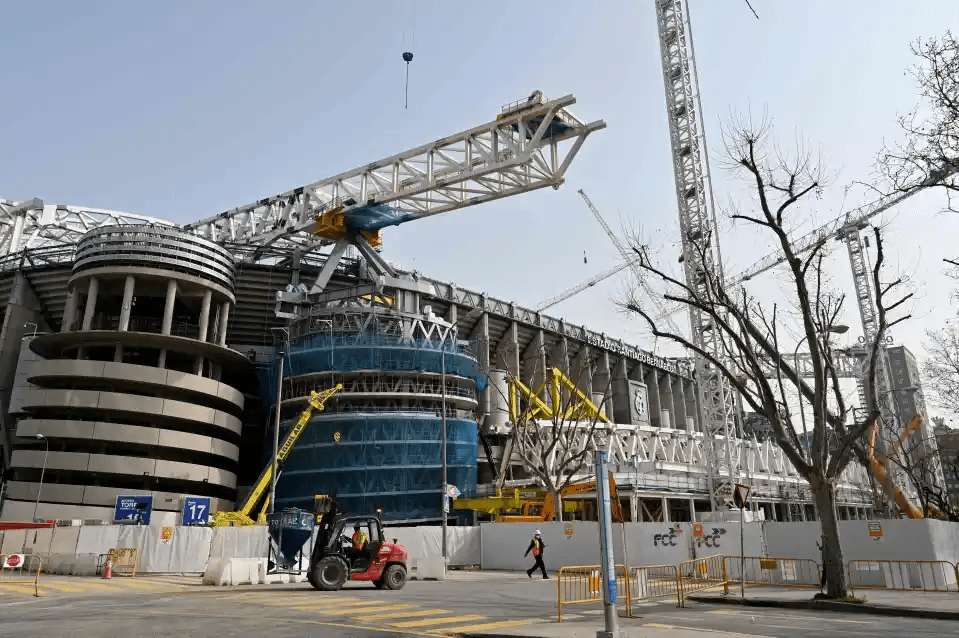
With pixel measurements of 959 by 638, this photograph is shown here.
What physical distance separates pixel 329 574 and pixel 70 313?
47.7 meters

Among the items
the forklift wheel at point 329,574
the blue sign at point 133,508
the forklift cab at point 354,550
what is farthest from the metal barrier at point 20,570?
the forklift cab at point 354,550

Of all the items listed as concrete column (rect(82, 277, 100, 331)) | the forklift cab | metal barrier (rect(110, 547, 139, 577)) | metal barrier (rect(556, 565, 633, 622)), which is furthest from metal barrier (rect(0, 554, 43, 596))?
concrete column (rect(82, 277, 100, 331))

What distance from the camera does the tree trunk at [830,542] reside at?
624 inches

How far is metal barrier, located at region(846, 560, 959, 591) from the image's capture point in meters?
20.0

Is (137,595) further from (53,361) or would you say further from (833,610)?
(53,361)

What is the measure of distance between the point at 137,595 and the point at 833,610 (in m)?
17.6

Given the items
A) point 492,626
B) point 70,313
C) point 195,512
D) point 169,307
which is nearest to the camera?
point 492,626

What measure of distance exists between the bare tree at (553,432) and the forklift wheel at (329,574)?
14.4m

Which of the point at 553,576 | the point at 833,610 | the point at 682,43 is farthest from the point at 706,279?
the point at 682,43

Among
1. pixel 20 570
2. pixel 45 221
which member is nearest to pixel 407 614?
pixel 20 570

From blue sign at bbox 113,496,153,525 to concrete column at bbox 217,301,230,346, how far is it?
2186cm

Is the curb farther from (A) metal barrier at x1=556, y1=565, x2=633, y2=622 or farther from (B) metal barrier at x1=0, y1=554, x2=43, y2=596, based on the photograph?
(B) metal barrier at x1=0, y1=554, x2=43, y2=596

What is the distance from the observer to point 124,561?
92.9ft

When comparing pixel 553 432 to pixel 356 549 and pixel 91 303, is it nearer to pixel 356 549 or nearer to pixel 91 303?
pixel 356 549
